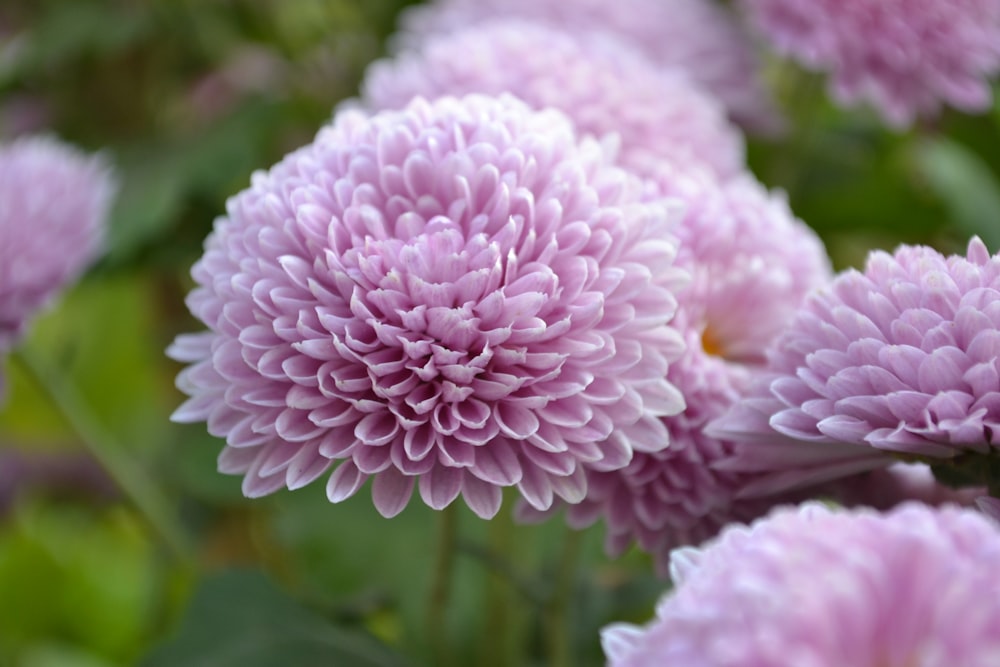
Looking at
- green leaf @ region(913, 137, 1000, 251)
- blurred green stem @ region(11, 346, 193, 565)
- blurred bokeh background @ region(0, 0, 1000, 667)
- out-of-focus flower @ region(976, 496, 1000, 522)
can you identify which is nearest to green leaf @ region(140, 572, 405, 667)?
blurred bokeh background @ region(0, 0, 1000, 667)

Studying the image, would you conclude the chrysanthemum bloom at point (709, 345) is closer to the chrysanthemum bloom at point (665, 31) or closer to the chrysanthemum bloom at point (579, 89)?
the chrysanthemum bloom at point (579, 89)

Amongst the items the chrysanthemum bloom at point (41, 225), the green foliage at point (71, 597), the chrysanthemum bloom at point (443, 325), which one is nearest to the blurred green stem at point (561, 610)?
the chrysanthemum bloom at point (443, 325)

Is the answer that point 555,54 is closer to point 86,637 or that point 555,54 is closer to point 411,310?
point 411,310

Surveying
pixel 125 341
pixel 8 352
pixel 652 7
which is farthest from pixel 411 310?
pixel 125 341

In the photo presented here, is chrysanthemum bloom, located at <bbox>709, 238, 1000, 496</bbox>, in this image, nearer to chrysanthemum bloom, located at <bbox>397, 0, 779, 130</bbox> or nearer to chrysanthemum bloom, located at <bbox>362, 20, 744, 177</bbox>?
chrysanthemum bloom, located at <bbox>362, 20, 744, 177</bbox>

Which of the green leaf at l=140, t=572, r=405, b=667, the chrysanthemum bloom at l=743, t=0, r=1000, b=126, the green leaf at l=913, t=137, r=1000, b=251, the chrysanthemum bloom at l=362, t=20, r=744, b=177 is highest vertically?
the green leaf at l=913, t=137, r=1000, b=251

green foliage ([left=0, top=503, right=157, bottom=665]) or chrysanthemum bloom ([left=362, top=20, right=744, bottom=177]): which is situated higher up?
chrysanthemum bloom ([left=362, top=20, right=744, bottom=177])

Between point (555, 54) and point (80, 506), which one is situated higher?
point (555, 54)
